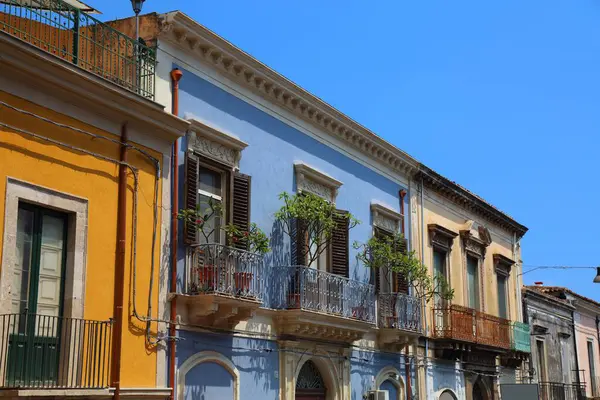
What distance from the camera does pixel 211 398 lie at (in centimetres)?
1373

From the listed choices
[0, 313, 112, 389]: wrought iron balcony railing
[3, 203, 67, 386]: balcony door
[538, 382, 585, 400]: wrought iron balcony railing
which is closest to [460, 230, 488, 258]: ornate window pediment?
[538, 382, 585, 400]: wrought iron balcony railing

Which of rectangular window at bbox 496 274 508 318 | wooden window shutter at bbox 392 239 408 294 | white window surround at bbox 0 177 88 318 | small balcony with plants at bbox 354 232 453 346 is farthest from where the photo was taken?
rectangular window at bbox 496 274 508 318

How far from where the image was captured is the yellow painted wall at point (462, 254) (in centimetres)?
2219

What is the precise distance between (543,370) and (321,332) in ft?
48.1

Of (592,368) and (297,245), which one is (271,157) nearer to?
(297,245)

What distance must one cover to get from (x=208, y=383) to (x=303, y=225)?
3603mm

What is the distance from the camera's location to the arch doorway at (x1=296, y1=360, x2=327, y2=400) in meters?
16.3

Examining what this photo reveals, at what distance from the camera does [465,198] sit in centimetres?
2402

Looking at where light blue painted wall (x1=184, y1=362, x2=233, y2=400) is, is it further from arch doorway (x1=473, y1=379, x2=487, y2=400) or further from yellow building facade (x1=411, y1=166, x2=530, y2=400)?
arch doorway (x1=473, y1=379, x2=487, y2=400)

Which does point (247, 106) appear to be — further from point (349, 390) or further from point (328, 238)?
point (349, 390)

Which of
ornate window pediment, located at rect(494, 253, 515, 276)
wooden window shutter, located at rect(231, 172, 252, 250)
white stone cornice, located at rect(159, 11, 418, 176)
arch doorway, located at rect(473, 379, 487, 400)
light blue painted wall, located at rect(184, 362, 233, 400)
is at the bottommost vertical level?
light blue painted wall, located at rect(184, 362, 233, 400)

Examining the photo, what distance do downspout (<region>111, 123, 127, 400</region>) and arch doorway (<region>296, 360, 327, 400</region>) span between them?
5247 mm

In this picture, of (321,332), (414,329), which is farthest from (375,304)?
(321,332)

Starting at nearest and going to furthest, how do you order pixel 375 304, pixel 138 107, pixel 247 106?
pixel 138 107, pixel 247 106, pixel 375 304
